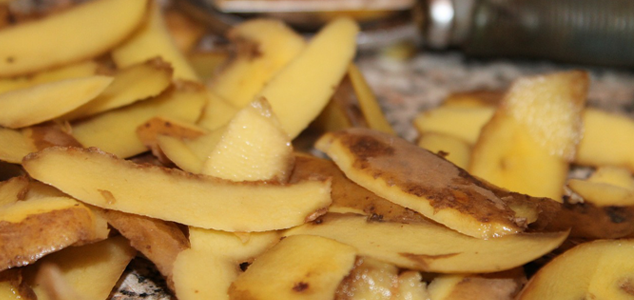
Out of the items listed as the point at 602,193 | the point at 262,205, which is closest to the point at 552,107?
the point at 602,193

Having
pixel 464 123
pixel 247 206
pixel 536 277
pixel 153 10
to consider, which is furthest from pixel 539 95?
pixel 153 10

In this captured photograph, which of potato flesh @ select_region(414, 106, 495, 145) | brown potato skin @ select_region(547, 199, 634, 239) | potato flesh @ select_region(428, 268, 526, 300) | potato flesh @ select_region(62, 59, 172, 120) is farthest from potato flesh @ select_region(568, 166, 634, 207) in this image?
potato flesh @ select_region(62, 59, 172, 120)

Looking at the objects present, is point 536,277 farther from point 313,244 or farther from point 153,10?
point 153,10

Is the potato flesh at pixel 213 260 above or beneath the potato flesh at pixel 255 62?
beneath

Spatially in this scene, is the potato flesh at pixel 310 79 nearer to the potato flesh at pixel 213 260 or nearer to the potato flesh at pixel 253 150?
the potato flesh at pixel 253 150

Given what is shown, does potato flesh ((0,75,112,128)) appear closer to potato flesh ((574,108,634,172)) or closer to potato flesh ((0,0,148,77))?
potato flesh ((0,0,148,77))

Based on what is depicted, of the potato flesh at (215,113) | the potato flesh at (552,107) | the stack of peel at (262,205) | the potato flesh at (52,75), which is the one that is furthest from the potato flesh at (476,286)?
the potato flesh at (52,75)

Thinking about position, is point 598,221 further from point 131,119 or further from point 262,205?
point 131,119
